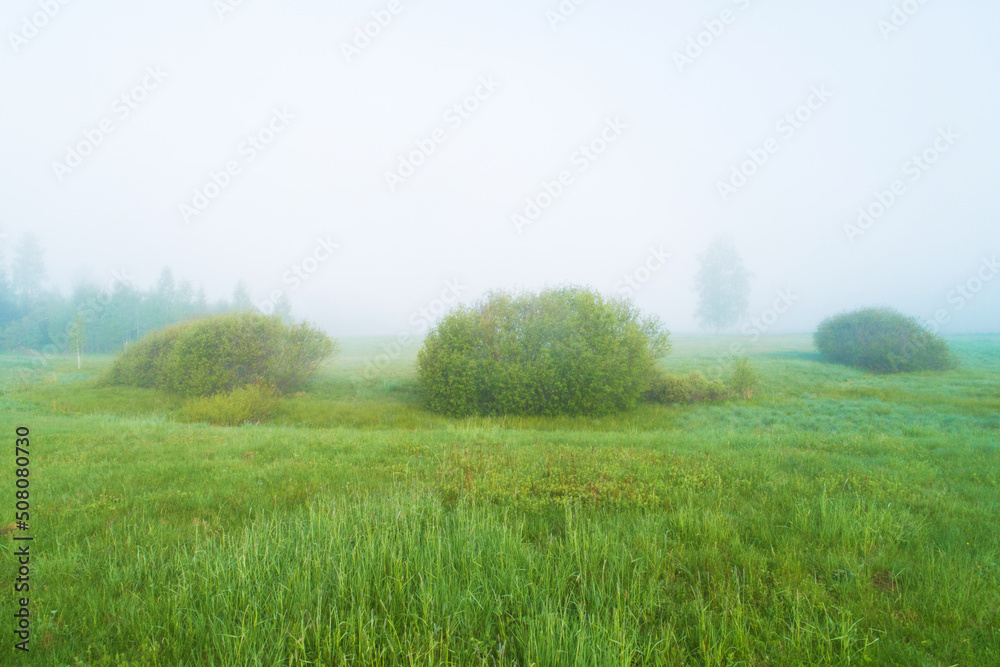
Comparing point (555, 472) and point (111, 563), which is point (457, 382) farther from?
point (111, 563)

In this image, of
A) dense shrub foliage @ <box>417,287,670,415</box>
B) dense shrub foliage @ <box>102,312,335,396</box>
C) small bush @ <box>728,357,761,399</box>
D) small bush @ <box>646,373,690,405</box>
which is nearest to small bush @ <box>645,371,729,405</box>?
small bush @ <box>646,373,690,405</box>

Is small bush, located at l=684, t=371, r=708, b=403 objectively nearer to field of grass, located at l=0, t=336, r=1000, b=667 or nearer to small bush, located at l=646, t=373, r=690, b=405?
small bush, located at l=646, t=373, r=690, b=405

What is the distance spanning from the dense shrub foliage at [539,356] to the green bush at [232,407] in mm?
7797

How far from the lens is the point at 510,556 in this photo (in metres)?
3.70

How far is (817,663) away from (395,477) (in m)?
5.80

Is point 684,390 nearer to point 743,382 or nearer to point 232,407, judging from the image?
point 743,382

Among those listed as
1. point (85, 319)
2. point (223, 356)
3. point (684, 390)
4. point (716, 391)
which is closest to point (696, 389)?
point (684, 390)

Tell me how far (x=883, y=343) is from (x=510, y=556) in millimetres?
39997

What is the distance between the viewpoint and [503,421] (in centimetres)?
1677

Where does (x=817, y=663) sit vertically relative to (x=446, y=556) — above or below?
below

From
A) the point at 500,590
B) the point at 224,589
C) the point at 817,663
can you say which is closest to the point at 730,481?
the point at 817,663

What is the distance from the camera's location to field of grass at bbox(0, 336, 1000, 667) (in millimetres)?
2756

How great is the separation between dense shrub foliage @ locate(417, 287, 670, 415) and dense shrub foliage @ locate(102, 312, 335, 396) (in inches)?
346

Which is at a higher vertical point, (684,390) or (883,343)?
(883,343)
